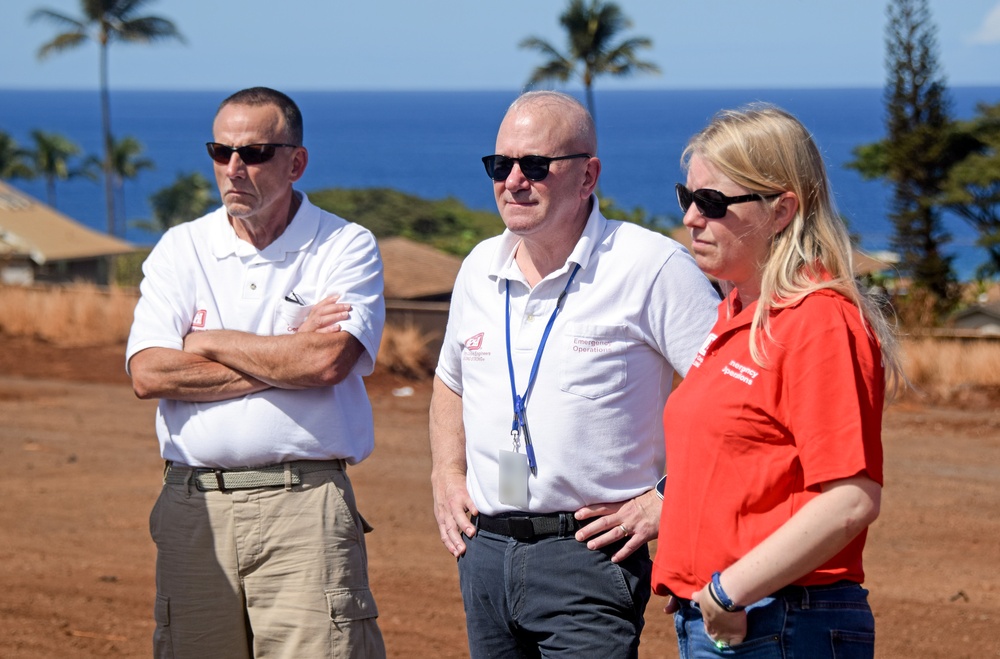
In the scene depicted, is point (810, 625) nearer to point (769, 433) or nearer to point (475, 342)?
point (769, 433)

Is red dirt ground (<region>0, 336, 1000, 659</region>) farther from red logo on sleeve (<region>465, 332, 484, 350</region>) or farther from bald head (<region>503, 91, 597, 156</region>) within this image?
bald head (<region>503, 91, 597, 156</region>)

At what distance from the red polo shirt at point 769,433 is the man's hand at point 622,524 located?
0.39 meters

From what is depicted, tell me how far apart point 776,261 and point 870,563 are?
4.78 m

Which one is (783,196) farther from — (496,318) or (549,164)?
(496,318)

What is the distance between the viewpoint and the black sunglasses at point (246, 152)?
12.2 ft

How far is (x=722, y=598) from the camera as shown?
2350 mm

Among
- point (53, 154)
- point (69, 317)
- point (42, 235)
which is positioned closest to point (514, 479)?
point (69, 317)

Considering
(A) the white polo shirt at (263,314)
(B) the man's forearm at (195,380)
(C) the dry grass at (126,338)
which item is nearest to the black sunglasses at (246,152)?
(A) the white polo shirt at (263,314)

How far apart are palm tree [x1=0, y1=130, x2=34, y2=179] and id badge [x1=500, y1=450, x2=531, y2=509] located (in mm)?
67686

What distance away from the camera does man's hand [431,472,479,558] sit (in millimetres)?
3182

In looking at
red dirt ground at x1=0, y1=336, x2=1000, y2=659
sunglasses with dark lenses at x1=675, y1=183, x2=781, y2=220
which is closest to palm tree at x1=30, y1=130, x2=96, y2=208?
red dirt ground at x1=0, y1=336, x2=1000, y2=659

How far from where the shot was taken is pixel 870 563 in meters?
6.74

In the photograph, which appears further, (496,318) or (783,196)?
(496,318)

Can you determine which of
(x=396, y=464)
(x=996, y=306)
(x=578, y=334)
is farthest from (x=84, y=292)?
(x=996, y=306)
